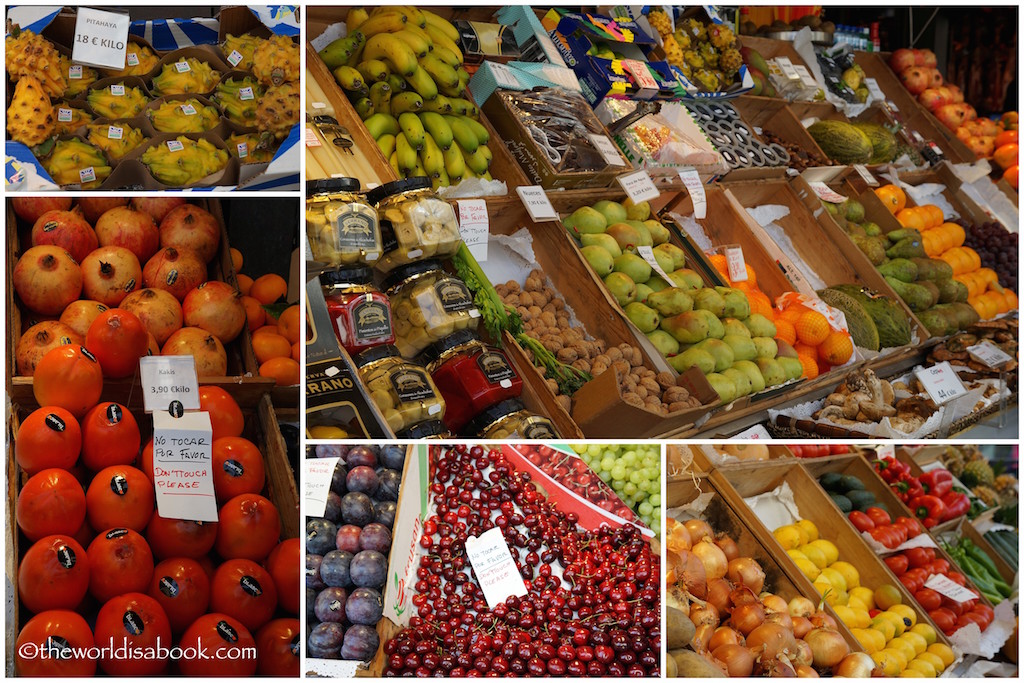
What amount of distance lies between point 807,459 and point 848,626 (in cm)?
55

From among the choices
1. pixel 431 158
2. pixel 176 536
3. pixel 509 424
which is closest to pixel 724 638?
pixel 509 424

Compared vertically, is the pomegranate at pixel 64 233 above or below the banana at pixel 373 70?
below

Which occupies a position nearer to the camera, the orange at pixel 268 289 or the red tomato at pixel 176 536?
the red tomato at pixel 176 536

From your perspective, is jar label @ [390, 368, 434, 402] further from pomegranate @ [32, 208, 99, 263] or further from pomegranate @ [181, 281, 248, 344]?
pomegranate @ [32, 208, 99, 263]

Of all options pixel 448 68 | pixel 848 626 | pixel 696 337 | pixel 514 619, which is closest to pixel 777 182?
pixel 696 337

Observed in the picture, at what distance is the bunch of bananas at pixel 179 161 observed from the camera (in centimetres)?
253

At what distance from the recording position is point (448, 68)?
2.74m

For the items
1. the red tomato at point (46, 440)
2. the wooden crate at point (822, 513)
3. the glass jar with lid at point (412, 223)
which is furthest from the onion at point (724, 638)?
the red tomato at point (46, 440)

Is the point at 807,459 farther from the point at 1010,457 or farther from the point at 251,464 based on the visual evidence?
the point at 1010,457

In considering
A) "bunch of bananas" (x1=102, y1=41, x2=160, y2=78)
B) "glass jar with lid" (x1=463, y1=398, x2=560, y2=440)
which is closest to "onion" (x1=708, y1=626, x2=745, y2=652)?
"glass jar with lid" (x1=463, y1=398, x2=560, y2=440)

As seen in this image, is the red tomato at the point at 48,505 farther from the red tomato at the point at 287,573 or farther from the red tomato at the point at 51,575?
the red tomato at the point at 287,573

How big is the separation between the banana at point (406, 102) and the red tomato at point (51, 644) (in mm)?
1732

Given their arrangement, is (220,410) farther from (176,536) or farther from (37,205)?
(37,205)

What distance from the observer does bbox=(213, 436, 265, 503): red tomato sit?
6.14 ft
